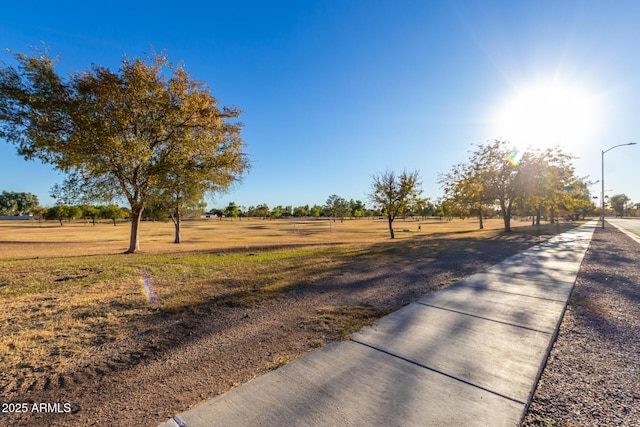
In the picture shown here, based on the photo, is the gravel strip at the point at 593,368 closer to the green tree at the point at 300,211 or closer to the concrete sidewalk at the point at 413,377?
the concrete sidewalk at the point at 413,377

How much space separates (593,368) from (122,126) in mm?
15182

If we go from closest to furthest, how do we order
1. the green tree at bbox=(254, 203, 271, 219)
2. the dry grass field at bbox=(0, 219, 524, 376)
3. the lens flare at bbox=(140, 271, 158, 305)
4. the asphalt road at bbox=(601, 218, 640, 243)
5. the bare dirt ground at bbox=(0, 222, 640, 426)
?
1. the bare dirt ground at bbox=(0, 222, 640, 426)
2. the dry grass field at bbox=(0, 219, 524, 376)
3. the lens flare at bbox=(140, 271, 158, 305)
4. the asphalt road at bbox=(601, 218, 640, 243)
5. the green tree at bbox=(254, 203, 271, 219)

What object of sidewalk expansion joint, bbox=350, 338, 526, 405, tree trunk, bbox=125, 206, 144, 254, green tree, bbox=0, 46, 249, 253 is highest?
green tree, bbox=0, 46, 249, 253

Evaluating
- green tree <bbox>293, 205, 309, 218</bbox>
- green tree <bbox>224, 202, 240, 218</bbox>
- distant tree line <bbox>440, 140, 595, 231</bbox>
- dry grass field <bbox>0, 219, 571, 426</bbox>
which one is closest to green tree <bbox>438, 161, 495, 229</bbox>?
distant tree line <bbox>440, 140, 595, 231</bbox>

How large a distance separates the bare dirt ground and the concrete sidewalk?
0.73ft

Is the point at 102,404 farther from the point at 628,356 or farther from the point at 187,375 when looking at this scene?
the point at 628,356

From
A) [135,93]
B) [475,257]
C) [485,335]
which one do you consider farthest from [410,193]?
[485,335]

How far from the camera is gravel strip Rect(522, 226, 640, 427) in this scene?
2.19 m

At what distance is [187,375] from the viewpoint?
2.77 meters

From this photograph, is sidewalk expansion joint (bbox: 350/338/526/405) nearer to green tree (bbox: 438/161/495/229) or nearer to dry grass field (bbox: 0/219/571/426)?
dry grass field (bbox: 0/219/571/426)

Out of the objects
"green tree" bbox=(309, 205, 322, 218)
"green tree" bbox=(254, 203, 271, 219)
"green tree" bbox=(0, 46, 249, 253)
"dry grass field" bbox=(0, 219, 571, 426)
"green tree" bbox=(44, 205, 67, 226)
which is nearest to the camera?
"dry grass field" bbox=(0, 219, 571, 426)

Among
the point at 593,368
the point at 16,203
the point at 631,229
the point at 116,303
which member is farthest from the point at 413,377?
the point at 16,203

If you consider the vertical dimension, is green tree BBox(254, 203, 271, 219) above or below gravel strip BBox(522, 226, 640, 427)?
above

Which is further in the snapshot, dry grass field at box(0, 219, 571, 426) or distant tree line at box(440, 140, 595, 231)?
distant tree line at box(440, 140, 595, 231)
